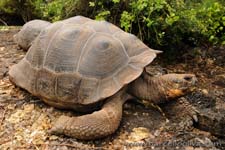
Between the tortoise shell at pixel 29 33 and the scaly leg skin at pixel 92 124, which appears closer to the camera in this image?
the scaly leg skin at pixel 92 124

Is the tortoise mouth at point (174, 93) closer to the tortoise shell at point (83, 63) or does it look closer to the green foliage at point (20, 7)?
the tortoise shell at point (83, 63)

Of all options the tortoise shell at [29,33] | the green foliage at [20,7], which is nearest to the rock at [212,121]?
the tortoise shell at [29,33]

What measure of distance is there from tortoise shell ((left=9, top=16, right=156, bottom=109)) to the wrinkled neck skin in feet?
0.56

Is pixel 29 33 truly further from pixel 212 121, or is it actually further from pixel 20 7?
pixel 212 121

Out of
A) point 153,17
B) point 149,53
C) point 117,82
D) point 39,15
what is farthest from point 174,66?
point 39,15

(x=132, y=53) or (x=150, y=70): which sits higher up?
(x=132, y=53)

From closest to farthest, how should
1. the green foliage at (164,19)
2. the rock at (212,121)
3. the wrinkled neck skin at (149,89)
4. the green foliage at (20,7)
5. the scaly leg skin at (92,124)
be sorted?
the scaly leg skin at (92,124)
the rock at (212,121)
the wrinkled neck skin at (149,89)
the green foliage at (164,19)
the green foliage at (20,7)

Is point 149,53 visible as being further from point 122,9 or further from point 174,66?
point 122,9

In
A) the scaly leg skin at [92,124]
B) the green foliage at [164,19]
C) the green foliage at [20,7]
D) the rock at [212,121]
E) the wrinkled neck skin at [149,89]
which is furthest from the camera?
the green foliage at [20,7]

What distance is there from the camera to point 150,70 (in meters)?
3.42

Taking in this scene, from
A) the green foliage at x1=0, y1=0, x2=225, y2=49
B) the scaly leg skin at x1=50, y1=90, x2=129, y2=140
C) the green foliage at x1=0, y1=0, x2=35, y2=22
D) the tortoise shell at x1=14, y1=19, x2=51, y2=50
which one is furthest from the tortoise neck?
the green foliage at x1=0, y1=0, x2=35, y2=22

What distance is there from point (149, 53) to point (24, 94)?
1.18 m

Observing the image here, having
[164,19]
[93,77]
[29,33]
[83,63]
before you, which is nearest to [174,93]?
[93,77]

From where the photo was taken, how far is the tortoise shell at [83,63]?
270cm
